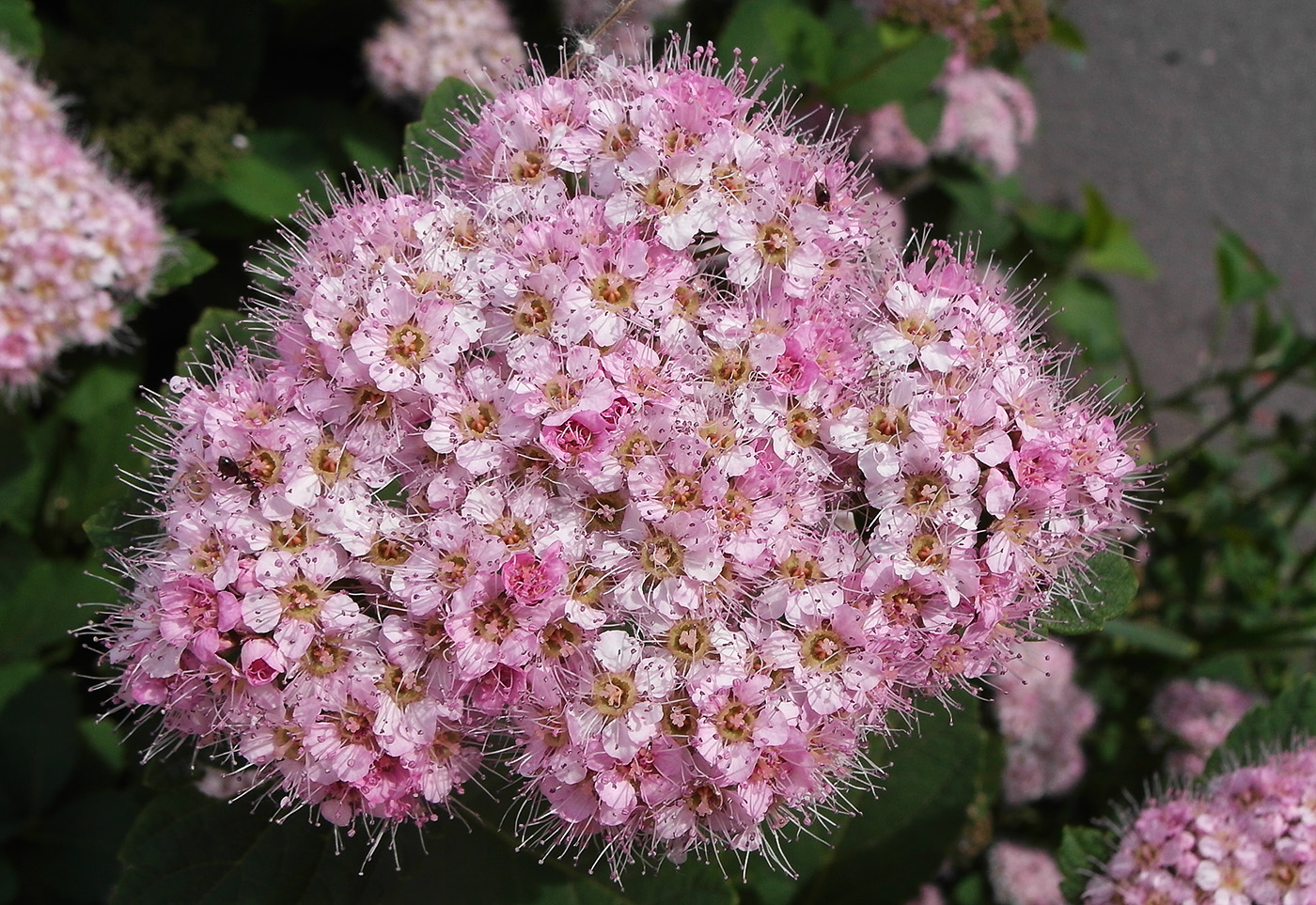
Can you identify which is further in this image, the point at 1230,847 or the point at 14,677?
the point at 14,677

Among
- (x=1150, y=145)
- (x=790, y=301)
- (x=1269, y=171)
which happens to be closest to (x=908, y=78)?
(x=790, y=301)

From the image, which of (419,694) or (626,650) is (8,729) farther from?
(626,650)

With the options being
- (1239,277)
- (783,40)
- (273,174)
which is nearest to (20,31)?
(273,174)

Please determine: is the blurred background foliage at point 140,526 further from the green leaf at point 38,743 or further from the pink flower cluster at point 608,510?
the pink flower cluster at point 608,510

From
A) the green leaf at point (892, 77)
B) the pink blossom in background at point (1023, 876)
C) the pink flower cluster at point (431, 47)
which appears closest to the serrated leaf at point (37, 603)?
the pink flower cluster at point (431, 47)

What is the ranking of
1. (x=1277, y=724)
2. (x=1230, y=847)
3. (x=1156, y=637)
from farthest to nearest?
(x=1156, y=637)
(x=1277, y=724)
(x=1230, y=847)

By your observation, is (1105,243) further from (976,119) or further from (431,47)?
(431,47)

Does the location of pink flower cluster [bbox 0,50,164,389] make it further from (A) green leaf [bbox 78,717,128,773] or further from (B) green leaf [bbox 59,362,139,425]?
(A) green leaf [bbox 78,717,128,773]
